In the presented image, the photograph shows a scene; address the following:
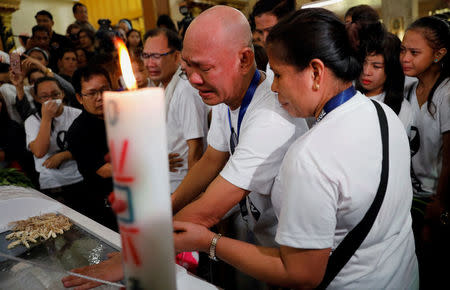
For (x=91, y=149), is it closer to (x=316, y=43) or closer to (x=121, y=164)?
(x=316, y=43)

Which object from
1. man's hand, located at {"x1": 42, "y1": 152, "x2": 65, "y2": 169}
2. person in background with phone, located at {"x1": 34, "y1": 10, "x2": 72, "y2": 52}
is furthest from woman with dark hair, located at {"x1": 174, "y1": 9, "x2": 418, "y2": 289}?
person in background with phone, located at {"x1": 34, "y1": 10, "x2": 72, "y2": 52}

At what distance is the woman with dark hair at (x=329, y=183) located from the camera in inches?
35.2

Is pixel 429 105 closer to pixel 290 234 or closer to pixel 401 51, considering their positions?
pixel 401 51

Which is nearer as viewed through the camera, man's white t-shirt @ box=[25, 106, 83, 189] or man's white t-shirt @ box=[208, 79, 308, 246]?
man's white t-shirt @ box=[208, 79, 308, 246]

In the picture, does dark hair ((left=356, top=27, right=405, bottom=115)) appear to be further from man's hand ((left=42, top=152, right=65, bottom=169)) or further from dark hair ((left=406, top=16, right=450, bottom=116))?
man's hand ((left=42, top=152, right=65, bottom=169))

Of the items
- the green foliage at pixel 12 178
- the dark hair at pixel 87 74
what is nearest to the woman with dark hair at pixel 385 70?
the dark hair at pixel 87 74

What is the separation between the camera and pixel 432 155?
2.23 meters

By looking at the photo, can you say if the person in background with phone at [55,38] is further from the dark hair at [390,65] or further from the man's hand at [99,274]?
the man's hand at [99,274]

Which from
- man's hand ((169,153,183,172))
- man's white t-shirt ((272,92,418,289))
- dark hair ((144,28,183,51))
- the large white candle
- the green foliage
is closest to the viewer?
the large white candle

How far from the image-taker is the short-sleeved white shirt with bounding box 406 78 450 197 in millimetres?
2166

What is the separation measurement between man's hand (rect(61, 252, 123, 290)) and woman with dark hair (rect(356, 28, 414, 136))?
208 centimetres

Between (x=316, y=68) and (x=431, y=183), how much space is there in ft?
5.69

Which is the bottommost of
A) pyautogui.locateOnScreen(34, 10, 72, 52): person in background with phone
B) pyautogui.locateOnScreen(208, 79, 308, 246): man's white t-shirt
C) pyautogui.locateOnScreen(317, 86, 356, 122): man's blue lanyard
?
pyautogui.locateOnScreen(208, 79, 308, 246): man's white t-shirt

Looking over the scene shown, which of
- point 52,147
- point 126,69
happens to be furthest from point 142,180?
point 52,147
